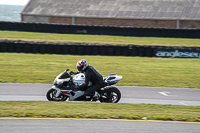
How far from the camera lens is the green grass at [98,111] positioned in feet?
26.5

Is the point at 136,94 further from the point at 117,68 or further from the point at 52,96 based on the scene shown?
the point at 117,68

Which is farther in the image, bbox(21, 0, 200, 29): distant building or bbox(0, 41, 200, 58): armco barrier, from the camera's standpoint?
bbox(21, 0, 200, 29): distant building

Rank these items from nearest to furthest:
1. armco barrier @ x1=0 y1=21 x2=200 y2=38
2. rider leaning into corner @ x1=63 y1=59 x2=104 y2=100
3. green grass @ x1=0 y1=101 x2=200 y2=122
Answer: green grass @ x1=0 y1=101 x2=200 y2=122
rider leaning into corner @ x1=63 y1=59 x2=104 y2=100
armco barrier @ x1=0 y1=21 x2=200 y2=38

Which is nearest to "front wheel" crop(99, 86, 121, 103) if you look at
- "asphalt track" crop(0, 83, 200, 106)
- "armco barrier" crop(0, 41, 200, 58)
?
"asphalt track" crop(0, 83, 200, 106)

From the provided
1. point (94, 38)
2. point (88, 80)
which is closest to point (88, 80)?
point (88, 80)

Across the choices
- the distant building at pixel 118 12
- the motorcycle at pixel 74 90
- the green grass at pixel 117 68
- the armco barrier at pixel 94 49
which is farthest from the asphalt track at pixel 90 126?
the distant building at pixel 118 12

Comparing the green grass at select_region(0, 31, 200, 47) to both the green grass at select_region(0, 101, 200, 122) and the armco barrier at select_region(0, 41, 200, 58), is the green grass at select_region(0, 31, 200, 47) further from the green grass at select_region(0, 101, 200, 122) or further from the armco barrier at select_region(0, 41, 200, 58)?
the green grass at select_region(0, 101, 200, 122)

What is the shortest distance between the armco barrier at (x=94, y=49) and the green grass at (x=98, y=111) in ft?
42.3

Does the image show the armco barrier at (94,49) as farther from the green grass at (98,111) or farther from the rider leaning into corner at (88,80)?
the green grass at (98,111)

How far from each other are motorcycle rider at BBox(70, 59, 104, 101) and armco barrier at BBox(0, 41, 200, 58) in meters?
12.0

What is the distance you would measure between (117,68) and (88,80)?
27.4 feet

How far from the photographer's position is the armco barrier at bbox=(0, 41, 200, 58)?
72.9 ft

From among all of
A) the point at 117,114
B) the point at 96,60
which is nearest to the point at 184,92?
the point at 117,114

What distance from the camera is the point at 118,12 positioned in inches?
1713
